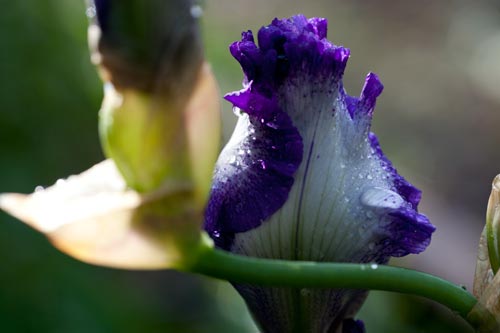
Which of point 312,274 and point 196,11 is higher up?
point 196,11

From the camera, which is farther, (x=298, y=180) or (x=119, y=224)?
(x=298, y=180)

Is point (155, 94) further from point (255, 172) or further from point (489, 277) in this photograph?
point (489, 277)

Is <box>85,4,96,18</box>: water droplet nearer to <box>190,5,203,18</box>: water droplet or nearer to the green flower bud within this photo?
<box>190,5,203,18</box>: water droplet

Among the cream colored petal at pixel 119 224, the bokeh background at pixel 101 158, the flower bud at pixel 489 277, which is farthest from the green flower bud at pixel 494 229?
the bokeh background at pixel 101 158

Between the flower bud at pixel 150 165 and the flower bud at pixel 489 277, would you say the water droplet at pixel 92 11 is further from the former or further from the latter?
the flower bud at pixel 489 277

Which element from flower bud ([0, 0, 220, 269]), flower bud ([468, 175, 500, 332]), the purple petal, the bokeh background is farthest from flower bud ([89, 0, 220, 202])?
the bokeh background

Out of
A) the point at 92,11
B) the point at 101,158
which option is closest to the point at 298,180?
the point at 92,11

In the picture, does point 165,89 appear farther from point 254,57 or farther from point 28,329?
point 28,329
